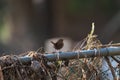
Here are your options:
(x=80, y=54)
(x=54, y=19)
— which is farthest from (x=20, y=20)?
(x=80, y=54)

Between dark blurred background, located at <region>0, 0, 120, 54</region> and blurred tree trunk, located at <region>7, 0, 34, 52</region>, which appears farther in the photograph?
blurred tree trunk, located at <region>7, 0, 34, 52</region>

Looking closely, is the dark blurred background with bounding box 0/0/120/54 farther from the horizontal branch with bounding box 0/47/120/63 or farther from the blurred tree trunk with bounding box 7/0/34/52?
the horizontal branch with bounding box 0/47/120/63

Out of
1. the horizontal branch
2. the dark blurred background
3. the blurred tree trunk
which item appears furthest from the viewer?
the blurred tree trunk

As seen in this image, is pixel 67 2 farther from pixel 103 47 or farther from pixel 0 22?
pixel 103 47

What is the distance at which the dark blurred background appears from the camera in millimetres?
19219

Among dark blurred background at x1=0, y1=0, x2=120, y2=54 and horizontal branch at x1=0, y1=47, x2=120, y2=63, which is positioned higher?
dark blurred background at x1=0, y1=0, x2=120, y2=54

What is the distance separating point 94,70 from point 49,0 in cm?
1709

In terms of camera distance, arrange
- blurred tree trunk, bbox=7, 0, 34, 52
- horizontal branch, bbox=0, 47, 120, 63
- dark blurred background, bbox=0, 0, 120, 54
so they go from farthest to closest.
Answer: blurred tree trunk, bbox=7, 0, 34, 52, dark blurred background, bbox=0, 0, 120, 54, horizontal branch, bbox=0, 47, 120, 63

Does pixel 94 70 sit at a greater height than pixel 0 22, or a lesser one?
lesser

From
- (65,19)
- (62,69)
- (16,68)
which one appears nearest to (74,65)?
(62,69)

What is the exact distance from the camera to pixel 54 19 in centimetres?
2017

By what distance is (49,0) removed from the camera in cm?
1998

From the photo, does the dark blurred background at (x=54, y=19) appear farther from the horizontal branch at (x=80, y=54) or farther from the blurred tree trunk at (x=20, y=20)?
the horizontal branch at (x=80, y=54)

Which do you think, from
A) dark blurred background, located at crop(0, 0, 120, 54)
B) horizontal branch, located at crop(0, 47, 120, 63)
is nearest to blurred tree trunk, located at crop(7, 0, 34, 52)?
dark blurred background, located at crop(0, 0, 120, 54)
